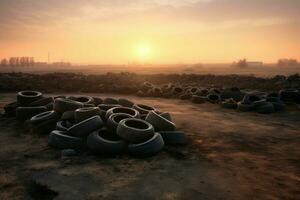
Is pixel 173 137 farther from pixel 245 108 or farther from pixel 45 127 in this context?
pixel 245 108

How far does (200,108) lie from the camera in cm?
2155

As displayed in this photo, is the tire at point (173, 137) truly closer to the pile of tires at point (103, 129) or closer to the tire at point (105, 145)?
the pile of tires at point (103, 129)

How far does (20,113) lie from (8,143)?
11.4 ft

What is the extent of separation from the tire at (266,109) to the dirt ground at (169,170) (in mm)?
5903

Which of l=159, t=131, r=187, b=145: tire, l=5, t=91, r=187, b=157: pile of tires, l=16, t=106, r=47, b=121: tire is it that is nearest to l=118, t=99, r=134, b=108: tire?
l=5, t=91, r=187, b=157: pile of tires

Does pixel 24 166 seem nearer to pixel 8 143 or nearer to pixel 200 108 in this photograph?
pixel 8 143

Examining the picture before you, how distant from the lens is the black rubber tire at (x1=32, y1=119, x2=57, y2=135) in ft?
41.8

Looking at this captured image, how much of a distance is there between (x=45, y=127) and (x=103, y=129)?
272cm

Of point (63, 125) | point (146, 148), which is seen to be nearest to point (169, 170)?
point (146, 148)

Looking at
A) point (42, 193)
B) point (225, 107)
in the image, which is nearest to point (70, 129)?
point (42, 193)

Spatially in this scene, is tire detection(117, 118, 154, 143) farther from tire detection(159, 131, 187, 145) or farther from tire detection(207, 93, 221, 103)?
tire detection(207, 93, 221, 103)

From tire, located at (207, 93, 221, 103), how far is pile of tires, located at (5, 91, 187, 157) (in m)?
10.4

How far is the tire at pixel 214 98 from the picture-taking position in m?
24.0

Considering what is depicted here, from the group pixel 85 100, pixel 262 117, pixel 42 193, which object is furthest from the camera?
pixel 262 117
